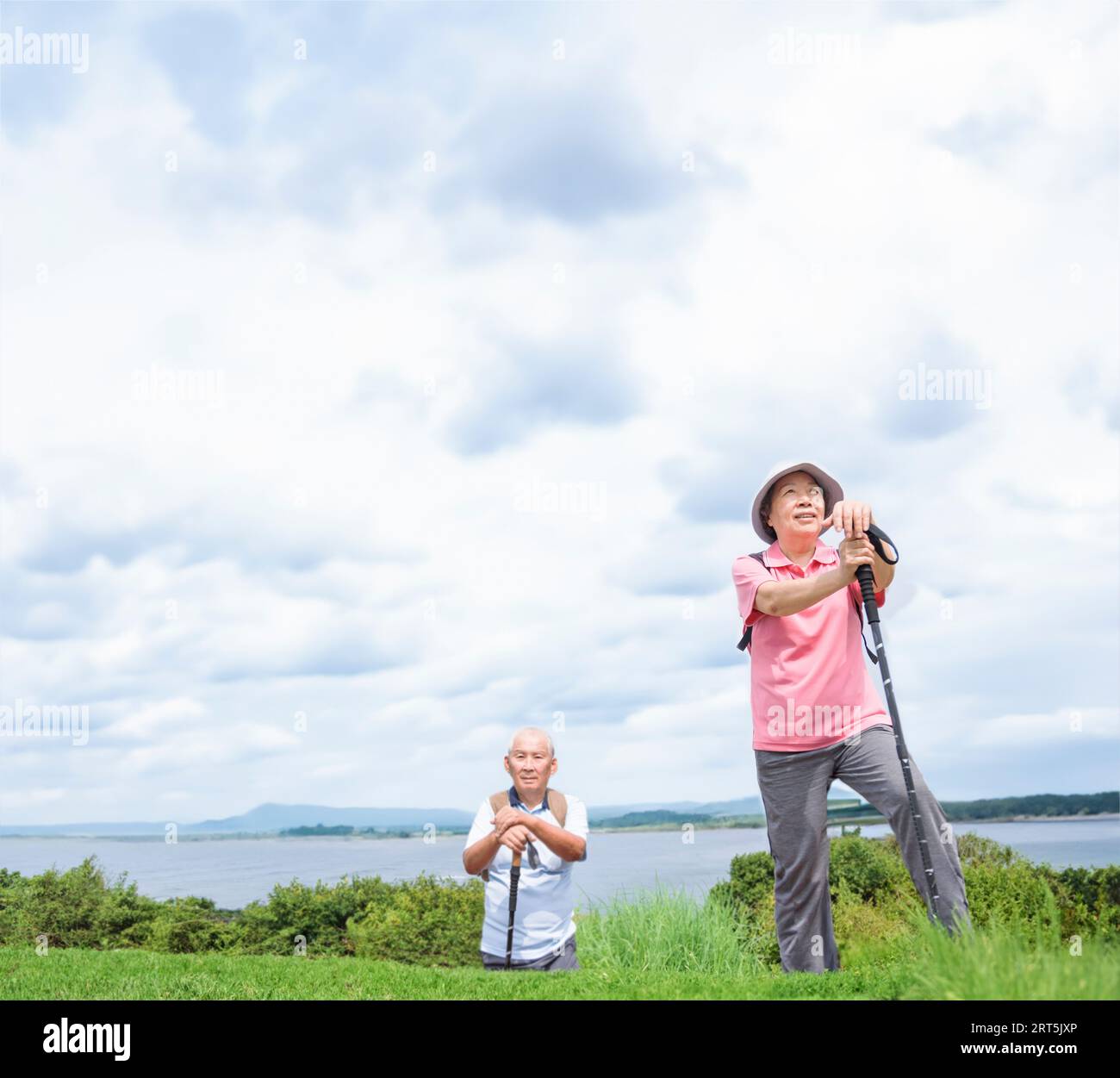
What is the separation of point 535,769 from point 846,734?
1860 mm

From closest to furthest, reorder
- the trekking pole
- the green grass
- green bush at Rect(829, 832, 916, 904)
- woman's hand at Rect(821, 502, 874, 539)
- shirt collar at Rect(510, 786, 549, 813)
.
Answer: the green grass < the trekking pole < woman's hand at Rect(821, 502, 874, 539) < shirt collar at Rect(510, 786, 549, 813) < green bush at Rect(829, 832, 916, 904)

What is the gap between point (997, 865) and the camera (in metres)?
9.96

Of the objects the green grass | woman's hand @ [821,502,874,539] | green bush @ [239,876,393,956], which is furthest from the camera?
green bush @ [239,876,393,956]

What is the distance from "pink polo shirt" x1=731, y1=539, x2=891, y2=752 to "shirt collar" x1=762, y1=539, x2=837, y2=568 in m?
0.08

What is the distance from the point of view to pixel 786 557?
6371 mm

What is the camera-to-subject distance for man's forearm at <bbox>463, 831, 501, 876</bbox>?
621 cm

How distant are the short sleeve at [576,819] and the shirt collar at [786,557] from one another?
1881 mm

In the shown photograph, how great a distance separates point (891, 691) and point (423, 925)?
237 inches

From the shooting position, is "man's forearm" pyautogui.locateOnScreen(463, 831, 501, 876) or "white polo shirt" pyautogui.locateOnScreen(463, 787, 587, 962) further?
"white polo shirt" pyautogui.locateOnScreen(463, 787, 587, 962)

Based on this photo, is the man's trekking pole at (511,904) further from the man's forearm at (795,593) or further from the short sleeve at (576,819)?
the man's forearm at (795,593)

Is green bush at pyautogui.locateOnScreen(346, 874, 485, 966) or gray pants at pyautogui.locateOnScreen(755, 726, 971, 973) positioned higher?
gray pants at pyautogui.locateOnScreen(755, 726, 971, 973)

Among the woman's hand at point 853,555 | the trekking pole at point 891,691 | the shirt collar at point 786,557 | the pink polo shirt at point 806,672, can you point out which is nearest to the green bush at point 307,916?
the pink polo shirt at point 806,672

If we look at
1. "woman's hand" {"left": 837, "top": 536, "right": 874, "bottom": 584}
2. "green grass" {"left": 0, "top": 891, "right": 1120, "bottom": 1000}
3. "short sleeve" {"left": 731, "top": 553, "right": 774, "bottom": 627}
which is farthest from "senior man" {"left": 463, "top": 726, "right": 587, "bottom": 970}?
"woman's hand" {"left": 837, "top": 536, "right": 874, "bottom": 584}

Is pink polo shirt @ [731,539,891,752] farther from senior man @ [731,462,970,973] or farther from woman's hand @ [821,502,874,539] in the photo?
woman's hand @ [821,502,874,539]
